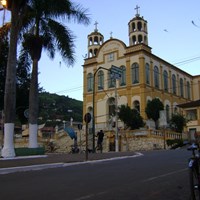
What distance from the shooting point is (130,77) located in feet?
165

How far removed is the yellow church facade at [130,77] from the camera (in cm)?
4934

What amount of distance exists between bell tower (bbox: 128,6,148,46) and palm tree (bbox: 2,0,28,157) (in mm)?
33616

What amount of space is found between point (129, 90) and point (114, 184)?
41817 mm

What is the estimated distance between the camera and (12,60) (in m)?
18.6

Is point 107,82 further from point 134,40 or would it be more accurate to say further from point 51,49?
point 51,49

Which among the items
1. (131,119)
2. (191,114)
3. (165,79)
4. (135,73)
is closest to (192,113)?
(191,114)

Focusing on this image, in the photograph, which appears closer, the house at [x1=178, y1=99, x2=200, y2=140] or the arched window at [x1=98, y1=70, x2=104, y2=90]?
the house at [x1=178, y1=99, x2=200, y2=140]

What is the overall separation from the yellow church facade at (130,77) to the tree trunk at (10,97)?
27.5 metres

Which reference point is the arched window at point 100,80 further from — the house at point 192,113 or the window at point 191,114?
→ the window at point 191,114

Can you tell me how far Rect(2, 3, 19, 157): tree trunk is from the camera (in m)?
17.8

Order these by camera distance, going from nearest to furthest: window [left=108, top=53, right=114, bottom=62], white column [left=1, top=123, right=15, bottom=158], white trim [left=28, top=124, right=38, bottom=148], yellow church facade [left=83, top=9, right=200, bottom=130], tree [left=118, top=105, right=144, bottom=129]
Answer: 1. white column [left=1, top=123, right=15, bottom=158]
2. white trim [left=28, top=124, right=38, bottom=148]
3. tree [left=118, top=105, right=144, bottom=129]
4. yellow church facade [left=83, top=9, right=200, bottom=130]
5. window [left=108, top=53, right=114, bottom=62]

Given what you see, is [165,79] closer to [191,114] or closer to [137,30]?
[191,114]

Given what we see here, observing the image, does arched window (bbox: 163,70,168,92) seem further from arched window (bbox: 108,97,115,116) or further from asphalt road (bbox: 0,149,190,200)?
asphalt road (bbox: 0,149,190,200)

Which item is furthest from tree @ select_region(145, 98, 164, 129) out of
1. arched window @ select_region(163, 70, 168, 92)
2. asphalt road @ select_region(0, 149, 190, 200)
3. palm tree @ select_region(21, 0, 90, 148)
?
asphalt road @ select_region(0, 149, 190, 200)
